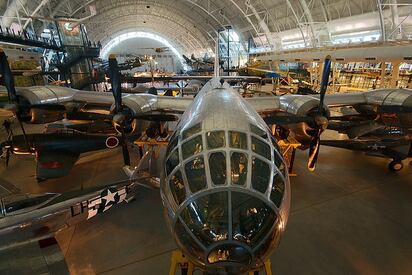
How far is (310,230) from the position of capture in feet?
23.4

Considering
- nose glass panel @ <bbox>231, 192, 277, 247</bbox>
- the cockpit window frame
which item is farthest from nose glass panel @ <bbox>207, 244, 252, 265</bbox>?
the cockpit window frame

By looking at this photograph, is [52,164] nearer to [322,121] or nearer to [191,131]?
[191,131]

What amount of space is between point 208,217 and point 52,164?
8504mm

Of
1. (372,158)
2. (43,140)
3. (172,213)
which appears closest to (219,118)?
(172,213)

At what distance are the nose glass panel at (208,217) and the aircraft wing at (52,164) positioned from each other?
8.04 meters

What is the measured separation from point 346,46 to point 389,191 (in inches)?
749

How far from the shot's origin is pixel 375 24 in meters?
23.8

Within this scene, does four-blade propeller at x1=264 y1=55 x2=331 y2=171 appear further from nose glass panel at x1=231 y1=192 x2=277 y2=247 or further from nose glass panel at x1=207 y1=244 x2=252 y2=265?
nose glass panel at x1=207 y1=244 x2=252 y2=265


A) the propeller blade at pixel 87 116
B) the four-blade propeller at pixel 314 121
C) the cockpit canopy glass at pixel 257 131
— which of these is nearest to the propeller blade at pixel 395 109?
the four-blade propeller at pixel 314 121

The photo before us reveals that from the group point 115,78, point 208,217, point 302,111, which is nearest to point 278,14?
point 302,111

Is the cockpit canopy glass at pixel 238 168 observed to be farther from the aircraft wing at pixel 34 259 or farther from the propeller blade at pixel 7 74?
the propeller blade at pixel 7 74

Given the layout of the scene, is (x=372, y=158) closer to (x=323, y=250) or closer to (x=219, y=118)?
(x=323, y=250)

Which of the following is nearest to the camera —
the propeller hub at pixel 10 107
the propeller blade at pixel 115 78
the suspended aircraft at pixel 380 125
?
the propeller blade at pixel 115 78

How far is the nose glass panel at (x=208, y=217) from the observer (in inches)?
128
